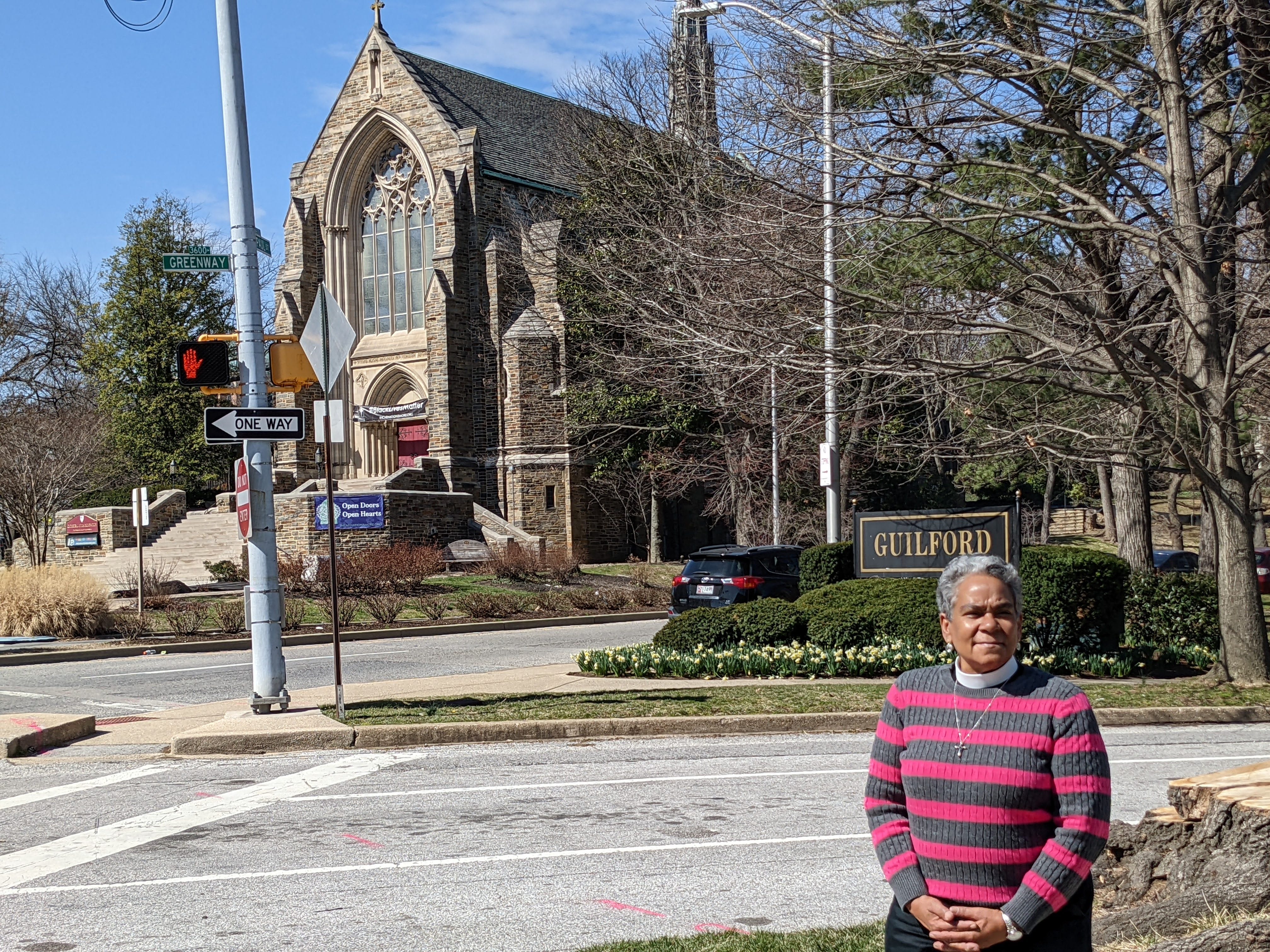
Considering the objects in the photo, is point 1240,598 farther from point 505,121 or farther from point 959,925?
point 505,121

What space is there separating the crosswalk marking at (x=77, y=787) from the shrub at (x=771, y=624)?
7.83 meters

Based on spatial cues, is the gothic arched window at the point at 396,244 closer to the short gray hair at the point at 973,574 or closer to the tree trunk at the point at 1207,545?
the tree trunk at the point at 1207,545

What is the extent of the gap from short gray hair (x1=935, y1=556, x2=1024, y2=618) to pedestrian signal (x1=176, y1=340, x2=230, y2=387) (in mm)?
9173

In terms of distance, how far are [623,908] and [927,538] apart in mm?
11407

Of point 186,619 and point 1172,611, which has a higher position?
point 186,619

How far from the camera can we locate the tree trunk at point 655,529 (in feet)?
130

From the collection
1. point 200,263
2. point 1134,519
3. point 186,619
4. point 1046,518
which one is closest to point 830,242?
point 200,263

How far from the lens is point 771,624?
15883 millimetres

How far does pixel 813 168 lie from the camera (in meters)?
12.8

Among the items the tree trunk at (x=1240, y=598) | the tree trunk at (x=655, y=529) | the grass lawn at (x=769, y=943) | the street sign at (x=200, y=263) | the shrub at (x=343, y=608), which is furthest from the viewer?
the tree trunk at (x=655, y=529)

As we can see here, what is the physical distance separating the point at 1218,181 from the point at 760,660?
296 inches

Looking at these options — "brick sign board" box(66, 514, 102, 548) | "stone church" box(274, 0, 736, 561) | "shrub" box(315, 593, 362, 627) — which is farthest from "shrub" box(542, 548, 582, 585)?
A: "brick sign board" box(66, 514, 102, 548)

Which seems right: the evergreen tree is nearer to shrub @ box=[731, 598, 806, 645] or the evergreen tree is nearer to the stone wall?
the stone wall

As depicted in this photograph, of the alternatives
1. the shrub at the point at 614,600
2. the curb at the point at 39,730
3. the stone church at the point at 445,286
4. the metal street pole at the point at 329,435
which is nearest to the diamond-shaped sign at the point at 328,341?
the metal street pole at the point at 329,435
